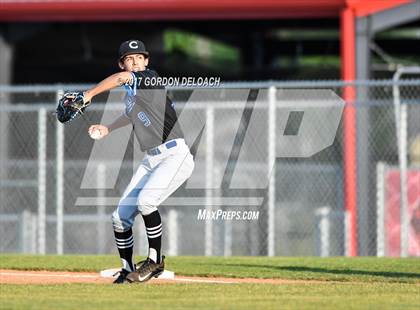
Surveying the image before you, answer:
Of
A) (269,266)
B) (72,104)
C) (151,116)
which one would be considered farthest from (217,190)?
(72,104)

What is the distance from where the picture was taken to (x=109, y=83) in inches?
392

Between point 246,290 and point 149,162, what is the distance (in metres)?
1.61

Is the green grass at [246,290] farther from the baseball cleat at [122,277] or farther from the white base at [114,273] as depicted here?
the white base at [114,273]

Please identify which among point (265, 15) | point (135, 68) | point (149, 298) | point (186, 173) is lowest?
point (149, 298)

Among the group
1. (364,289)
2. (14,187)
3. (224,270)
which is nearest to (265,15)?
(14,187)

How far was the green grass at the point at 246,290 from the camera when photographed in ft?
28.3

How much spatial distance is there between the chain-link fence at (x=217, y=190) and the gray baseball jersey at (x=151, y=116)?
5.32m

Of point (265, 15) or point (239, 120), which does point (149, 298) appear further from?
point (265, 15)

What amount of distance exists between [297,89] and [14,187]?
4.82 m

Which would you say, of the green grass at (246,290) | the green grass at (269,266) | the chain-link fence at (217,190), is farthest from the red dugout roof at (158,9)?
the green grass at (246,290)

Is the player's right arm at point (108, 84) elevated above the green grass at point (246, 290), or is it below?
above

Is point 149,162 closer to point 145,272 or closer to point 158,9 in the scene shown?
point 145,272

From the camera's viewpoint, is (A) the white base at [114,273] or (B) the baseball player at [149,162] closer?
(B) the baseball player at [149,162]

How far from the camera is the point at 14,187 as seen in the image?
61.1ft
